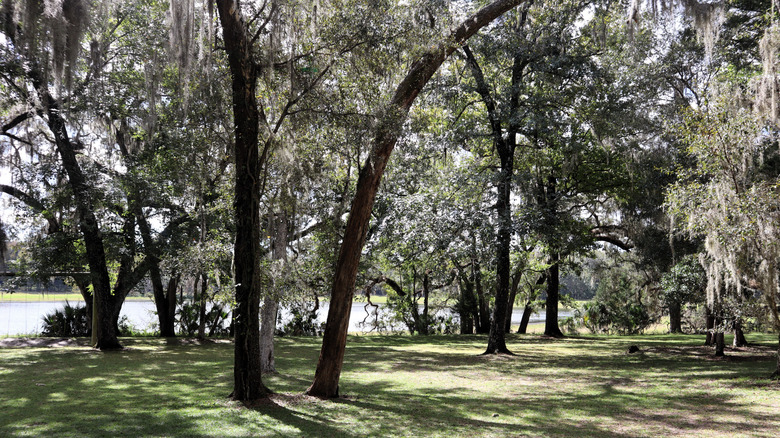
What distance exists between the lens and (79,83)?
11.5m

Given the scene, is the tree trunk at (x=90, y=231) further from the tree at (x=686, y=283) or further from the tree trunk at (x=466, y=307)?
the tree at (x=686, y=283)

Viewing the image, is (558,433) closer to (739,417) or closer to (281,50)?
(739,417)

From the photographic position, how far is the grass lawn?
5.60 m

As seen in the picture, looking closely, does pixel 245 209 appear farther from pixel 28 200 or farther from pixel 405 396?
pixel 28 200

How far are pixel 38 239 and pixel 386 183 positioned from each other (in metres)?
9.31

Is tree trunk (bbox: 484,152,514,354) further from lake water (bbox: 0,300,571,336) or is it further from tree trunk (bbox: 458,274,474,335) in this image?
lake water (bbox: 0,300,571,336)

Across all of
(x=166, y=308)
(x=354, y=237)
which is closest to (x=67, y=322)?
(x=166, y=308)

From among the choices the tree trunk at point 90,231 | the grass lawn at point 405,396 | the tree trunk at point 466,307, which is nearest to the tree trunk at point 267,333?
the grass lawn at point 405,396

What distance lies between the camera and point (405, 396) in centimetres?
767

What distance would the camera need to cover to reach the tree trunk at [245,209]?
21.6 feet

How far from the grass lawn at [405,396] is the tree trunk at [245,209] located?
51cm

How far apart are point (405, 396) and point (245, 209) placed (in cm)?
357

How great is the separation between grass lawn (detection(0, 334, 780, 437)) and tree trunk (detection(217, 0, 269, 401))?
512 millimetres

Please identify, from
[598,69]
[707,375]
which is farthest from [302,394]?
[598,69]
